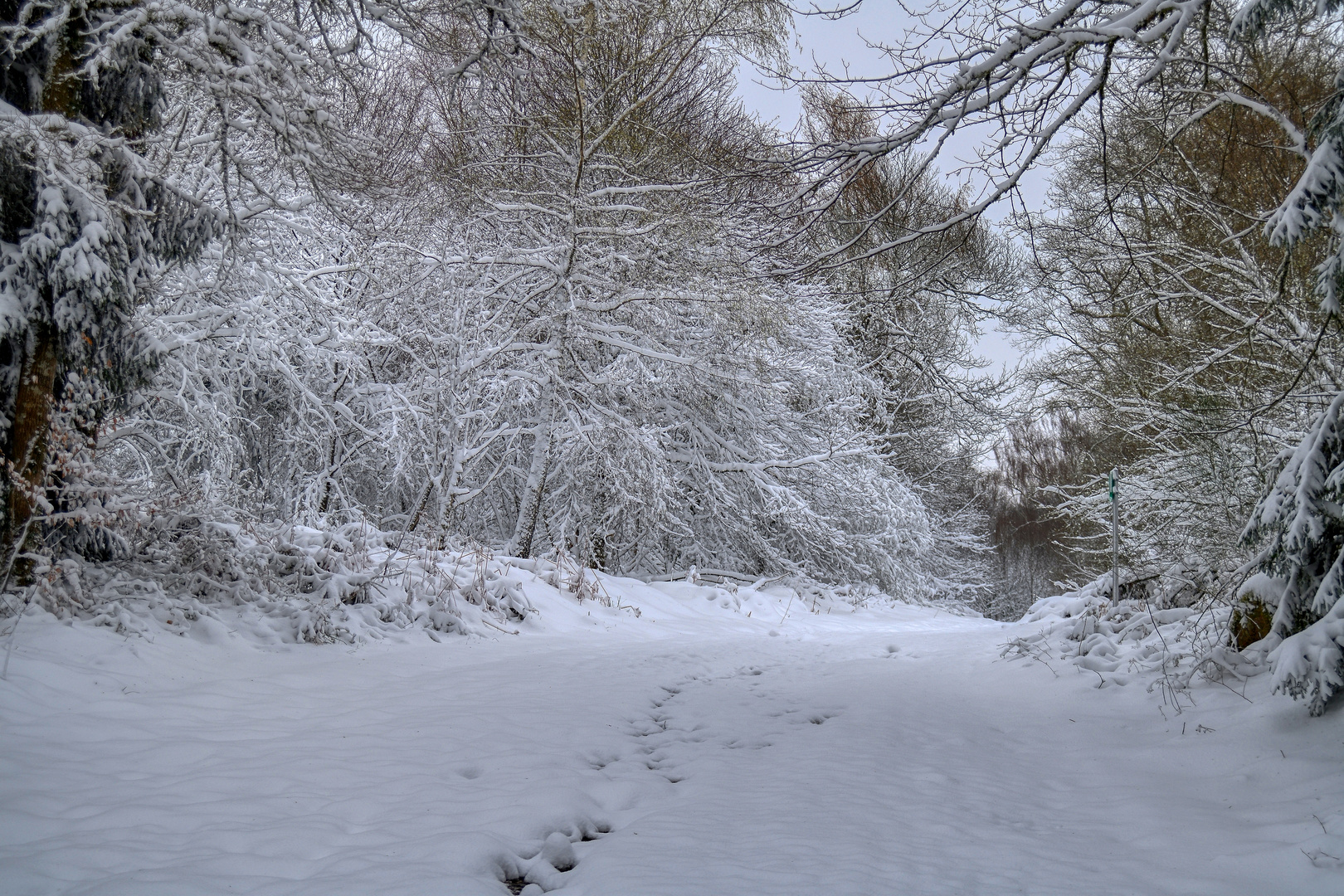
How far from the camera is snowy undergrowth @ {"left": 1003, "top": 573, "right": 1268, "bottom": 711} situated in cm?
433

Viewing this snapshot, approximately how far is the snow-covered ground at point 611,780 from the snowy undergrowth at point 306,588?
0.19 m

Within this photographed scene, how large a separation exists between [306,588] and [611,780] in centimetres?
372

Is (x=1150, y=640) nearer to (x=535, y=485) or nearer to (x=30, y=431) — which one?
(x=535, y=485)

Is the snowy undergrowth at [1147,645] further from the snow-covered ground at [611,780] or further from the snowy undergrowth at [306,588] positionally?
the snowy undergrowth at [306,588]

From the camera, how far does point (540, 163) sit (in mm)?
10672

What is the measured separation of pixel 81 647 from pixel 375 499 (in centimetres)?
903

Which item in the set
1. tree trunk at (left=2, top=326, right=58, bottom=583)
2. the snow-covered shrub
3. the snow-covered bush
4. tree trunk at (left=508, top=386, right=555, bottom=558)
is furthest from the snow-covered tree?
the snow-covered bush

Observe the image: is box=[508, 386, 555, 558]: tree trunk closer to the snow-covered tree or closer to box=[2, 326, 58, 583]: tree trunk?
the snow-covered tree

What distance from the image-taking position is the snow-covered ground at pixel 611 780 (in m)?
2.41

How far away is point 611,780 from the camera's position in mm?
3389

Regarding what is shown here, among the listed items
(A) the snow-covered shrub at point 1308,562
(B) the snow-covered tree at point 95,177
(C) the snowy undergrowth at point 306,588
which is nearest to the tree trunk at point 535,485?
(C) the snowy undergrowth at point 306,588

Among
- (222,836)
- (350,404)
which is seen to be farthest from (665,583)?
(222,836)

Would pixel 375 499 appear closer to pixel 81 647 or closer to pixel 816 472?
pixel 816 472

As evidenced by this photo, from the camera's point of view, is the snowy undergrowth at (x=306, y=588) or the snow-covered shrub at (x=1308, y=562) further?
the snowy undergrowth at (x=306, y=588)
